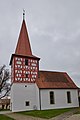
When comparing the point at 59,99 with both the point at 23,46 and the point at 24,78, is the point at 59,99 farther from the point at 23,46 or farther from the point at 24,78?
the point at 23,46

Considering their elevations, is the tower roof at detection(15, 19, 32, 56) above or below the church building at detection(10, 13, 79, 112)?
above

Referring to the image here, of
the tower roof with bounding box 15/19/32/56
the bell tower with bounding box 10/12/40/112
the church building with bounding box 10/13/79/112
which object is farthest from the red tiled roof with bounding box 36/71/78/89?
the tower roof with bounding box 15/19/32/56

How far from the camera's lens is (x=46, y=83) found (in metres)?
28.6

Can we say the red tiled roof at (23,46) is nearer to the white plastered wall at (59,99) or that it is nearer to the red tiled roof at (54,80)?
the red tiled roof at (54,80)

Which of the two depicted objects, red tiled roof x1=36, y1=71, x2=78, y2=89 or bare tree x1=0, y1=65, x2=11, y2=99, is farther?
bare tree x1=0, y1=65, x2=11, y2=99

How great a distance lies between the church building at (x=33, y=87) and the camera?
2678cm

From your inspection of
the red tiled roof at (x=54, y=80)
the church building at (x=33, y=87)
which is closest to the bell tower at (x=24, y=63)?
the church building at (x=33, y=87)

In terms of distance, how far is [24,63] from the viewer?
2858cm

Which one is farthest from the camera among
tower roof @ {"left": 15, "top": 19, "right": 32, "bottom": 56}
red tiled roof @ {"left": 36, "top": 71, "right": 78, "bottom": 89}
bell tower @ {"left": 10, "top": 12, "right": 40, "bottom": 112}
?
tower roof @ {"left": 15, "top": 19, "right": 32, "bottom": 56}

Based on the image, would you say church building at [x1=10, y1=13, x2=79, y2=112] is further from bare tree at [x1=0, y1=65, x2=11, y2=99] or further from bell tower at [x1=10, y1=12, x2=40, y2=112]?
bare tree at [x1=0, y1=65, x2=11, y2=99]

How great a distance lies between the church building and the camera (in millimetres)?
26781

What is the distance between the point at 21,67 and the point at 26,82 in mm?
2810

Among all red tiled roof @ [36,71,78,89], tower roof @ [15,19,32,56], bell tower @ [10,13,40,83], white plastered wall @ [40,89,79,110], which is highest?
tower roof @ [15,19,32,56]

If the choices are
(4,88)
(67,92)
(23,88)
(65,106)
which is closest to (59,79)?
(67,92)
